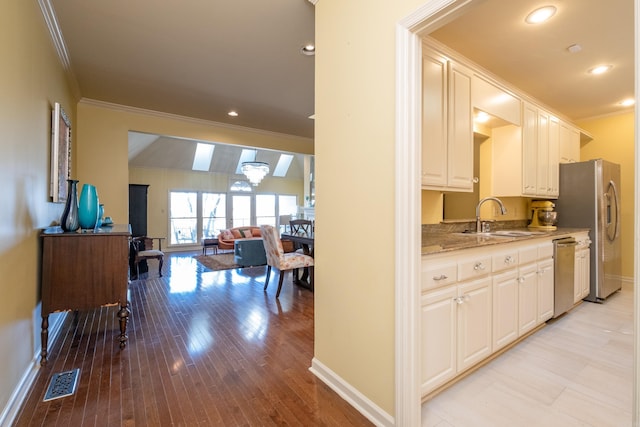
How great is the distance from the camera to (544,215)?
378cm

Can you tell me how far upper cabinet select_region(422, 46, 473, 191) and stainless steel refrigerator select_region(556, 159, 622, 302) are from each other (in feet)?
7.60

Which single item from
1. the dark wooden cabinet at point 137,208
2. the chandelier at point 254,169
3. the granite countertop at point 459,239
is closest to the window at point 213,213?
the dark wooden cabinet at point 137,208

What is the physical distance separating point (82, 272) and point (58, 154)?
3.83 feet

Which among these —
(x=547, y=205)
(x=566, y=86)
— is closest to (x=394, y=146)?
(x=566, y=86)

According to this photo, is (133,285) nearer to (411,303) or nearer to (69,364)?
(69,364)

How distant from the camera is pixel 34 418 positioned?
1571 millimetres

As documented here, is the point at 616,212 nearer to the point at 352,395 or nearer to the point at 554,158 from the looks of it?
the point at 554,158

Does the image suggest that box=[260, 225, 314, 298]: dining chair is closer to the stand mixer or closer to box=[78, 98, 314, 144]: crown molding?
box=[78, 98, 314, 144]: crown molding

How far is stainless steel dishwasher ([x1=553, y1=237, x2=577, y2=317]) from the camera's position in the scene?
9.30 ft

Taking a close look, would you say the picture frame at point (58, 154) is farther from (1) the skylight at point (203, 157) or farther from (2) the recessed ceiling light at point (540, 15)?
(1) the skylight at point (203, 157)

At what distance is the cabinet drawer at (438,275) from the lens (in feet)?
5.24

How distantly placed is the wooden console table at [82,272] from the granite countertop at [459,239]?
2.41m

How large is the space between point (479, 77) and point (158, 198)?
9.15 metres

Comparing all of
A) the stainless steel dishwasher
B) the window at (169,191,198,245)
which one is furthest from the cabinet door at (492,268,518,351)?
the window at (169,191,198,245)
